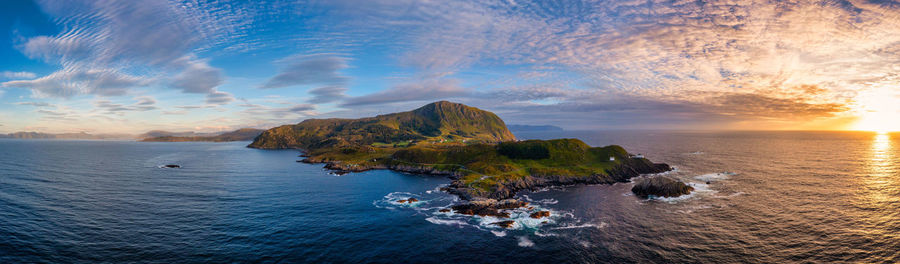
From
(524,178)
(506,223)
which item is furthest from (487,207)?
(524,178)

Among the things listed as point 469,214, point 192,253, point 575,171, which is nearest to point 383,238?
point 469,214

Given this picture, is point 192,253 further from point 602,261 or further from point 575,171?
point 575,171

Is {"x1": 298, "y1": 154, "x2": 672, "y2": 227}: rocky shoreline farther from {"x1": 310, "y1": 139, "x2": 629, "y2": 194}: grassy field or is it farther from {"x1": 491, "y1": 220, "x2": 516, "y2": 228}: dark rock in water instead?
{"x1": 310, "y1": 139, "x2": 629, "y2": 194}: grassy field

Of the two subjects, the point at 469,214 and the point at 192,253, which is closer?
the point at 192,253

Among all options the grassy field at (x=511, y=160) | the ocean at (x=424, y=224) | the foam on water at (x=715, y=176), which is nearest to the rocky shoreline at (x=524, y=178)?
the grassy field at (x=511, y=160)

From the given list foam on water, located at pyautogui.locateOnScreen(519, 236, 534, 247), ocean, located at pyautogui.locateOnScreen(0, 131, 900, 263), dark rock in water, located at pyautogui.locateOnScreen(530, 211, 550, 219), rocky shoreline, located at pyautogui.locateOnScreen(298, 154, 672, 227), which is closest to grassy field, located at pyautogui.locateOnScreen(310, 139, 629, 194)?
rocky shoreline, located at pyautogui.locateOnScreen(298, 154, 672, 227)

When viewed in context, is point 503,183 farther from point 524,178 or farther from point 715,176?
point 715,176
